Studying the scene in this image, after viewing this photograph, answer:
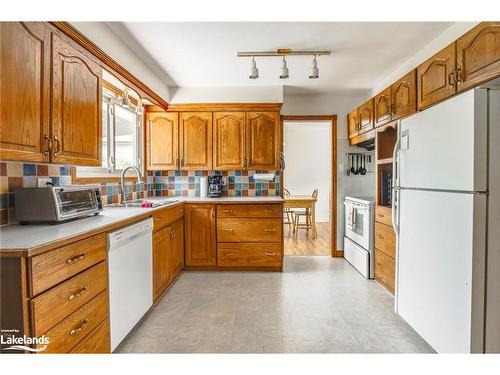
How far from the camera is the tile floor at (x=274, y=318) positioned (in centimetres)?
199

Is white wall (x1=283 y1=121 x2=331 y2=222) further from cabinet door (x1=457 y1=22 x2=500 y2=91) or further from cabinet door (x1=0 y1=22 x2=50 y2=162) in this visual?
cabinet door (x1=0 y1=22 x2=50 y2=162)

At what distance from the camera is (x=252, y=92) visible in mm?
3881

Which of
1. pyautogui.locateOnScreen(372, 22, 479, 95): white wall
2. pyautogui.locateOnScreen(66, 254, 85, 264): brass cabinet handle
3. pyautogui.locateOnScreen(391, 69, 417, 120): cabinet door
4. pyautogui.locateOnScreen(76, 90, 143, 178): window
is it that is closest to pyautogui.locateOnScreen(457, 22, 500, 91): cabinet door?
pyautogui.locateOnScreen(372, 22, 479, 95): white wall

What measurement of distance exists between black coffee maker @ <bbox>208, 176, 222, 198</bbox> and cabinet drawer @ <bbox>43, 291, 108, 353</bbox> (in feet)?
7.46

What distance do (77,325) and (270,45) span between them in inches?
99.1

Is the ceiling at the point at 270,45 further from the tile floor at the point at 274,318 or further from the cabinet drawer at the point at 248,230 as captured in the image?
the tile floor at the point at 274,318

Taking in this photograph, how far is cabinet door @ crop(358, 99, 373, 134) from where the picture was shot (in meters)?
3.40

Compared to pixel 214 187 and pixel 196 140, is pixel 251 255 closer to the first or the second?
pixel 214 187

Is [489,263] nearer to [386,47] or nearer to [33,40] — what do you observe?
[386,47]

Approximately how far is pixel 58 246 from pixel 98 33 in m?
1.64

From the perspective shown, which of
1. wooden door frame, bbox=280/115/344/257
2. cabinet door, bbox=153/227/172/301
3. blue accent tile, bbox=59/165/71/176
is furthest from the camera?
wooden door frame, bbox=280/115/344/257

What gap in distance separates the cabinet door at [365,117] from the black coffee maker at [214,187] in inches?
75.3
